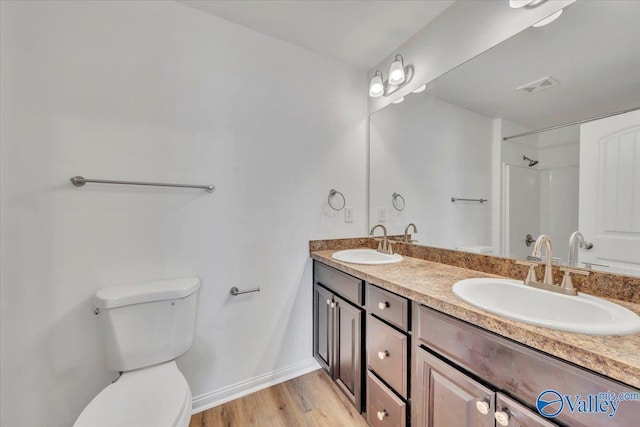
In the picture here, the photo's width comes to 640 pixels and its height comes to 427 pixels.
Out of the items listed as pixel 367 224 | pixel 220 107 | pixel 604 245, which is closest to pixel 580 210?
pixel 604 245

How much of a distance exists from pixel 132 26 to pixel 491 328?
2114 mm

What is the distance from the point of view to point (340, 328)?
1520mm

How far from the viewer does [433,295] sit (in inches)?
37.5

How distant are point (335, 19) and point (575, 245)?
174cm

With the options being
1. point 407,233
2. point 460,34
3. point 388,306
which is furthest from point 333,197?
point 460,34

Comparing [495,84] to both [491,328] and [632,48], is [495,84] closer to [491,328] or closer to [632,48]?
[632,48]

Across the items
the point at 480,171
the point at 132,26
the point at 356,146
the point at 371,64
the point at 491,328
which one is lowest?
the point at 491,328

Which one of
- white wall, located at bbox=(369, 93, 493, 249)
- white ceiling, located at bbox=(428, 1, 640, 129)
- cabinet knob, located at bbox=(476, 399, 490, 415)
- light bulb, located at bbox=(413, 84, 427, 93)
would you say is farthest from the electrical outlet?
cabinet knob, located at bbox=(476, 399, 490, 415)

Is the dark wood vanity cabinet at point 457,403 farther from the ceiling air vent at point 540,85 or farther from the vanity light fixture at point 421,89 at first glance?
the vanity light fixture at point 421,89

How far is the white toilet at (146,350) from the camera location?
940 millimetres

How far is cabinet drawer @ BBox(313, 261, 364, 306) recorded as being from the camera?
1368mm

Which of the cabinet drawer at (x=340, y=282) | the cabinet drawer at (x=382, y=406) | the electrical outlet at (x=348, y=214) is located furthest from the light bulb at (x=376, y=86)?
the cabinet drawer at (x=382, y=406)

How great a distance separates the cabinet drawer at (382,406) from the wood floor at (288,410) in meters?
0.26

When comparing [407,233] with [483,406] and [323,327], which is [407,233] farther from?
[483,406]
